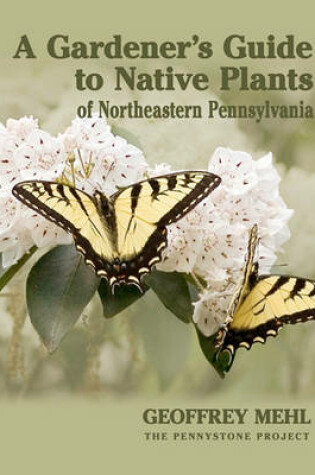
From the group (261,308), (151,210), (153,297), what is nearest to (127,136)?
(151,210)

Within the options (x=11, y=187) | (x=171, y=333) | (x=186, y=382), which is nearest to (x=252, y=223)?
(x=11, y=187)

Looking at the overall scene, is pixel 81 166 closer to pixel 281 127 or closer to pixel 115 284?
pixel 115 284

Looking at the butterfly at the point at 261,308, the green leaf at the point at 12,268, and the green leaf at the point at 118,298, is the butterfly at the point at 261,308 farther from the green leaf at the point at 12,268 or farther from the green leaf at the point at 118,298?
the green leaf at the point at 12,268

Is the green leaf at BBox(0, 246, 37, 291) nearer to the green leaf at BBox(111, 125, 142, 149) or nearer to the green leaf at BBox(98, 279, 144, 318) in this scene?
the green leaf at BBox(98, 279, 144, 318)

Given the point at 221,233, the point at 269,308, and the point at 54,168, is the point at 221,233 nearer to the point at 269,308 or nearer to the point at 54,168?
the point at 269,308

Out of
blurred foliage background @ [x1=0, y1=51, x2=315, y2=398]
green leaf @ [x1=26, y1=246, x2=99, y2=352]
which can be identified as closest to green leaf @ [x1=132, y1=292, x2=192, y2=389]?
blurred foliage background @ [x1=0, y1=51, x2=315, y2=398]

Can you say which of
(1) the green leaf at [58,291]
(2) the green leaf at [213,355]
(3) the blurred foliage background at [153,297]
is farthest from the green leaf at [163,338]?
(1) the green leaf at [58,291]
